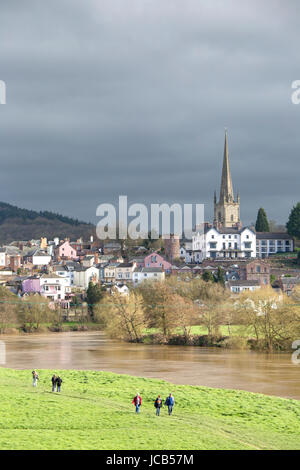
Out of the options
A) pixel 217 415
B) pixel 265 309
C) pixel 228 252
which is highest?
pixel 228 252

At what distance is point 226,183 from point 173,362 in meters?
125

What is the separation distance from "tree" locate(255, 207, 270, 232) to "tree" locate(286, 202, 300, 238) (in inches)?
579

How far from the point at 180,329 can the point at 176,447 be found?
153 ft

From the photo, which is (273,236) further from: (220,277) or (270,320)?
(270,320)

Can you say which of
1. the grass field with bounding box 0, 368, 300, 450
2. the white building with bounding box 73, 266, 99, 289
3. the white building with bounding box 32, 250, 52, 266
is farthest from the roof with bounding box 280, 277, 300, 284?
the grass field with bounding box 0, 368, 300, 450

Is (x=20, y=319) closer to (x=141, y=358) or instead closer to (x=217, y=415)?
(x=141, y=358)

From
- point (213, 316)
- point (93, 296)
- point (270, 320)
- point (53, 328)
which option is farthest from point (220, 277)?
point (270, 320)

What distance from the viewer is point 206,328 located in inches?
2547

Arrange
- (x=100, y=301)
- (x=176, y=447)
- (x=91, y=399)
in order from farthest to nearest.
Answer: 1. (x=100, y=301)
2. (x=91, y=399)
3. (x=176, y=447)

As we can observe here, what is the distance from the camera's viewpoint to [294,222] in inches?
5261

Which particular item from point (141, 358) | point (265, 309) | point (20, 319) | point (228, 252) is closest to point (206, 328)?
point (265, 309)

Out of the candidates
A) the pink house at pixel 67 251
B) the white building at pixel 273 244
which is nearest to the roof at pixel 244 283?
the white building at pixel 273 244

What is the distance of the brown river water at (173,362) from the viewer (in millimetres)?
39062
